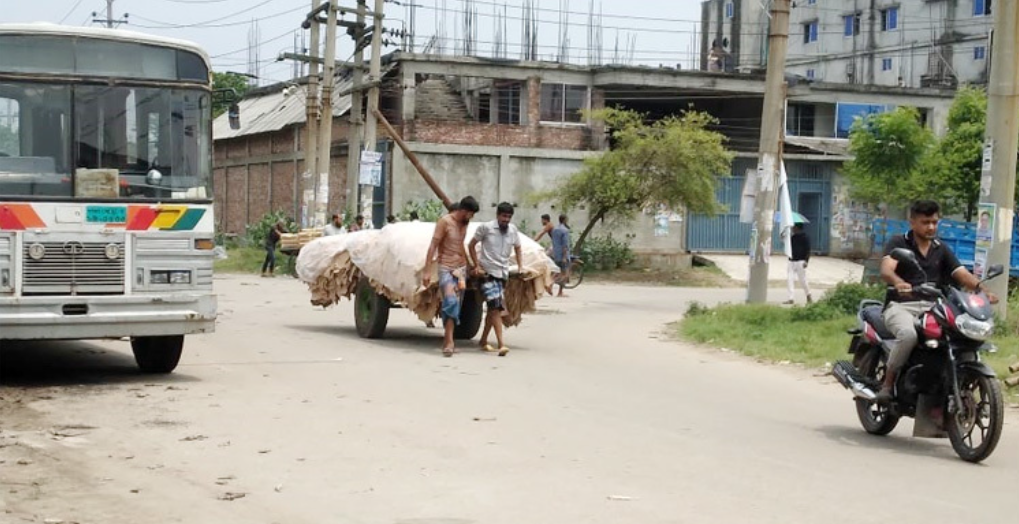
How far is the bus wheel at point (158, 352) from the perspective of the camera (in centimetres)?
1285

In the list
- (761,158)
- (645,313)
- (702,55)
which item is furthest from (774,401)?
(702,55)

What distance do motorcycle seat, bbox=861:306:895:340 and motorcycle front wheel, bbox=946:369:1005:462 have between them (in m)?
0.85

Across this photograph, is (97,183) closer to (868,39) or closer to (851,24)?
(868,39)

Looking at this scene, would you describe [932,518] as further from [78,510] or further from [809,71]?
[809,71]

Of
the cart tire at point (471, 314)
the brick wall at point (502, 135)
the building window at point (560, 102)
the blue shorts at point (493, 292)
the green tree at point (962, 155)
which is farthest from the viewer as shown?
the building window at point (560, 102)

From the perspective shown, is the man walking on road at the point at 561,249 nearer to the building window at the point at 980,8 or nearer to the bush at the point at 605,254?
the bush at the point at 605,254

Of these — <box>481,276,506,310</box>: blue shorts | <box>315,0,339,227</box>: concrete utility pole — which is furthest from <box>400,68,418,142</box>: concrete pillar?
<box>481,276,506,310</box>: blue shorts

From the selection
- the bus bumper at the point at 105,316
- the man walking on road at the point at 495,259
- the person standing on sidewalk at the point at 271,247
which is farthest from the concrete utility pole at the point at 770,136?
the person standing on sidewalk at the point at 271,247

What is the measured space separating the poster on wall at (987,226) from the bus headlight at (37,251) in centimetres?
1077

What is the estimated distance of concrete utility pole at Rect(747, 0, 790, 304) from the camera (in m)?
19.8

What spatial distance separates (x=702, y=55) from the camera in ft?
221

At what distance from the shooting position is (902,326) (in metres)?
9.11

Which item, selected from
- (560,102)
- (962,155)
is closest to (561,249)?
(560,102)

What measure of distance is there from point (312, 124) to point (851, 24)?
37112mm
